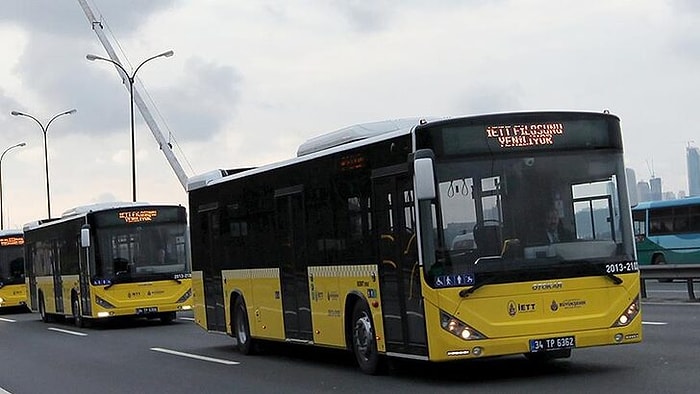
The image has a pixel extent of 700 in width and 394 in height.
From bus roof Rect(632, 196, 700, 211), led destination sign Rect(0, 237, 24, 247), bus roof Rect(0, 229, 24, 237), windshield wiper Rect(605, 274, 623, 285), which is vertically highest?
bus roof Rect(0, 229, 24, 237)

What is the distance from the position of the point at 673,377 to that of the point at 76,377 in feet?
28.4

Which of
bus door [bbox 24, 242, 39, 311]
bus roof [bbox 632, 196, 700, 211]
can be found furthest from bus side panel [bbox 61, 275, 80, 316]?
bus roof [bbox 632, 196, 700, 211]

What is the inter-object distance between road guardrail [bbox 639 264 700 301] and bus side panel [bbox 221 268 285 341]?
35.7 ft

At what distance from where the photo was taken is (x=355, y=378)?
594 inches

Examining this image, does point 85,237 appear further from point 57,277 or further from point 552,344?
point 552,344

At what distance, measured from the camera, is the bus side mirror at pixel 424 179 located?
1273 centimetres

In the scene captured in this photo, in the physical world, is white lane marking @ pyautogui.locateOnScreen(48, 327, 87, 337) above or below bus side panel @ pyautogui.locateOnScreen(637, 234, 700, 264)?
below

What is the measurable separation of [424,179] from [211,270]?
9375mm

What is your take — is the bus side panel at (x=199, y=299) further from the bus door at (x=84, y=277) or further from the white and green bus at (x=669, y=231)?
the white and green bus at (x=669, y=231)

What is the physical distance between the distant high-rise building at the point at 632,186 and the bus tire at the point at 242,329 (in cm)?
778

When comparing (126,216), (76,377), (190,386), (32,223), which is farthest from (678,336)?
(32,223)

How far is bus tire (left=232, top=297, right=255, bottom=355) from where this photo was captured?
65.9 ft

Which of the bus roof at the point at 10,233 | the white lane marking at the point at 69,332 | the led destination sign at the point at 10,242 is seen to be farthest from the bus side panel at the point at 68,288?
Result: the bus roof at the point at 10,233

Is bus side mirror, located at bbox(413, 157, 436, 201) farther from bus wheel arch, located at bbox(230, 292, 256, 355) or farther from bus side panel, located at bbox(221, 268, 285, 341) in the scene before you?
bus wheel arch, located at bbox(230, 292, 256, 355)
